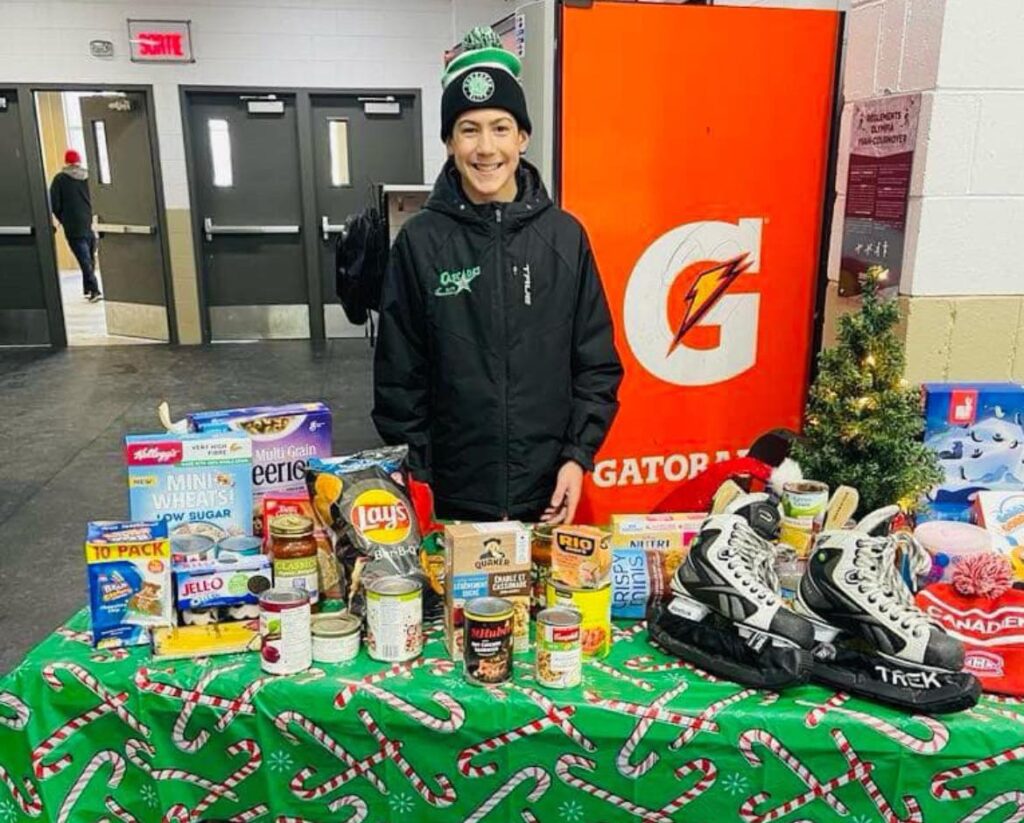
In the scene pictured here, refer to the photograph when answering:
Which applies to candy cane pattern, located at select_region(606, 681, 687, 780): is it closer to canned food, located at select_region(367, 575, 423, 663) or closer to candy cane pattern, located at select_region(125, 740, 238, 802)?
canned food, located at select_region(367, 575, 423, 663)

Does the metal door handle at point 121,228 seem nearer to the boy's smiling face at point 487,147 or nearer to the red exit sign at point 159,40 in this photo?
the red exit sign at point 159,40

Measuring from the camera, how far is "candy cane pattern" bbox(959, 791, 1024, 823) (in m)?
1.23

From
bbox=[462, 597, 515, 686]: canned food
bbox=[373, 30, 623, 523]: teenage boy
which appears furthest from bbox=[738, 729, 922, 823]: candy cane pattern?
Answer: bbox=[373, 30, 623, 523]: teenage boy

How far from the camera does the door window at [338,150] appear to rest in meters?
7.56

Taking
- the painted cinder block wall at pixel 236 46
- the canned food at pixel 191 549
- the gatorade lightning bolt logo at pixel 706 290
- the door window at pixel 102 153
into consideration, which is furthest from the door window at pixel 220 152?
the canned food at pixel 191 549

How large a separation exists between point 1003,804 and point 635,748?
1.67 ft

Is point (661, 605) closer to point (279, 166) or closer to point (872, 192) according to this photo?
point (872, 192)

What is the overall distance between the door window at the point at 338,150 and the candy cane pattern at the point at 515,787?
704 cm

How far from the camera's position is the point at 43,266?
738cm

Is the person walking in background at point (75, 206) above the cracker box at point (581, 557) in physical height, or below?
above

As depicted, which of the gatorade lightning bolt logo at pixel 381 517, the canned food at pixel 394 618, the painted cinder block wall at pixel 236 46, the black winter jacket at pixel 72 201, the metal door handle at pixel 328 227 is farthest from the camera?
the black winter jacket at pixel 72 201

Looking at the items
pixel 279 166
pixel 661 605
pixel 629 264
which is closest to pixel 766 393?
pixel 629 264

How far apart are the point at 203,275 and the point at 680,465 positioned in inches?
238

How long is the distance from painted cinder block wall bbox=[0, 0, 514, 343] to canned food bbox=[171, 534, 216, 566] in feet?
20.1
